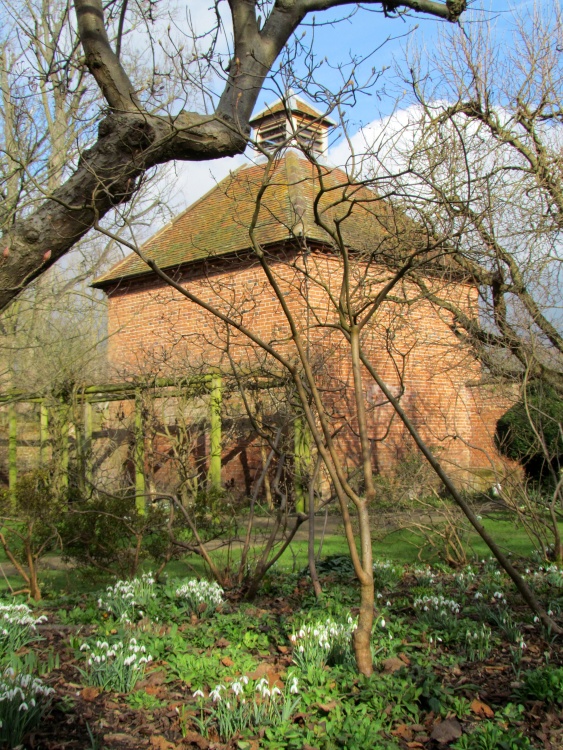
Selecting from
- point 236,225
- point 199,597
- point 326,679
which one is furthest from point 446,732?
point 236,225

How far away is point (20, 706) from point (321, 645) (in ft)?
5.01

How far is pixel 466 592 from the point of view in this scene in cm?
550

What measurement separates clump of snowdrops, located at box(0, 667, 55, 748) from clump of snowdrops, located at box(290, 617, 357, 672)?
48.3 inches

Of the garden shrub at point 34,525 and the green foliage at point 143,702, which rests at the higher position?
the garden shrub at point 34,525

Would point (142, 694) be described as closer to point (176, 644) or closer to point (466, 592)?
point (176, 644)

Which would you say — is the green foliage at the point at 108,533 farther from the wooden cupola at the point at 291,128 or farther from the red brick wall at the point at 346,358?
the red brick wall at the point at 346,358

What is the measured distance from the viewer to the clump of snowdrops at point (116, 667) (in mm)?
3441

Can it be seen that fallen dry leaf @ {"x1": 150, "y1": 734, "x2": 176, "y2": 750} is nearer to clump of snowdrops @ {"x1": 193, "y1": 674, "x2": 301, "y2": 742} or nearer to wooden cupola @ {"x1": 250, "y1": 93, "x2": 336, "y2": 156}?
clump of snowdrops @ {"x1": 193, "y1": 674, "x2": 301, "y2": 742}

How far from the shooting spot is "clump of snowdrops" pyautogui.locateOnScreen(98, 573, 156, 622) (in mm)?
4719

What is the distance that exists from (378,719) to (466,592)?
2.67 m

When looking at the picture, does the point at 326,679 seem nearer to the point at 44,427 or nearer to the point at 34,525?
the point at 34,525

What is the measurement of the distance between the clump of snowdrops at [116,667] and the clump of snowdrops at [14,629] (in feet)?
1.74

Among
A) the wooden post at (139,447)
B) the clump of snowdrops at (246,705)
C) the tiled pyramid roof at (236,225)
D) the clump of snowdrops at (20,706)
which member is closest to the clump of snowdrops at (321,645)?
the clump of snowdrops at (246,705)

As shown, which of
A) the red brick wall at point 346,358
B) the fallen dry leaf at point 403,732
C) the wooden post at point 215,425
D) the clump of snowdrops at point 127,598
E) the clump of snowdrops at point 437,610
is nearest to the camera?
the fallen dry leaf at point 403,732
